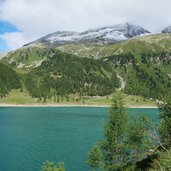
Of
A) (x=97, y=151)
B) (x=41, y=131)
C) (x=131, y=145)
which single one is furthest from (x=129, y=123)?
(x=41, y=131)

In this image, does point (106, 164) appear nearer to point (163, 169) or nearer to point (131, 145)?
point (131, 145)

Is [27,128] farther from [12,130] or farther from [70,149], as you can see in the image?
[70,149]

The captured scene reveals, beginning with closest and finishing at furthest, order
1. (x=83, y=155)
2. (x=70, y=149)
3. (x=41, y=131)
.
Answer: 1. (x=83, y=155)
2. (x=70, y=149)
3. (x=41, y=131)

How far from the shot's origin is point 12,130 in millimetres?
185625

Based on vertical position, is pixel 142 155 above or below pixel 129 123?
below

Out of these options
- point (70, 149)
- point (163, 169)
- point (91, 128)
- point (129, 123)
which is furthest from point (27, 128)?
point (163, 169)

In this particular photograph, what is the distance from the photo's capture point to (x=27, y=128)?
196000mm

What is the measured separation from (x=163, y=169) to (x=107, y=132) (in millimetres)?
45696

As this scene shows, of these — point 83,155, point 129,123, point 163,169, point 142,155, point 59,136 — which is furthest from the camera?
point 59,136

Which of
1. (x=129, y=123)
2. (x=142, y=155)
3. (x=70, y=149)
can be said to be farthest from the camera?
(x=70, y=149)

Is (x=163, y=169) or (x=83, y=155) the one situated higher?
(x=163, y=169)

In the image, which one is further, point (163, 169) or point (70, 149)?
point (70, 149)

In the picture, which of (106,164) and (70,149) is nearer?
(106,164)

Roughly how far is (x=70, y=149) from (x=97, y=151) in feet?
177
